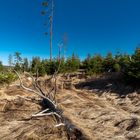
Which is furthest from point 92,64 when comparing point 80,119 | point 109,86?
point 80,119

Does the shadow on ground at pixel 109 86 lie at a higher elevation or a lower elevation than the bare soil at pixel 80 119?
higher

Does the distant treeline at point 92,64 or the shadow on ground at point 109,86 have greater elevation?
the distant treeline at point 92,64

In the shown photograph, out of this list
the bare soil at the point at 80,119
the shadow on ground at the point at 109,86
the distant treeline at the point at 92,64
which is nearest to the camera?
the bare soil at the point at 80,119

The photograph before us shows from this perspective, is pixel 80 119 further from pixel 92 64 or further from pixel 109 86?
pixel 92 64

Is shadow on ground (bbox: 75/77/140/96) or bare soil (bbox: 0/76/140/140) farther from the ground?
shadow on ground (bbox: 75/77/140/96)

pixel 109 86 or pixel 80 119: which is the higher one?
pixel 109 86

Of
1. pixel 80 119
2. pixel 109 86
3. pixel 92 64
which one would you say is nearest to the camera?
pixel 80 119

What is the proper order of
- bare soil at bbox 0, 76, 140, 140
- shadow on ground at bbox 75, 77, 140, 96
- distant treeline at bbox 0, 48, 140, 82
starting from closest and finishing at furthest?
bare soil at bbox 0, 76, 140, 140 → shadow on ground at bbox 75, 77, 140, 96 → distant treeline at bbox 0, 48, 140, 82

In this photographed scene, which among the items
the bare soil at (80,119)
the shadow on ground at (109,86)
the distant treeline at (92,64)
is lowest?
the bare soil at (80,119)

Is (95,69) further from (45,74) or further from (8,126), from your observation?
(8,126)

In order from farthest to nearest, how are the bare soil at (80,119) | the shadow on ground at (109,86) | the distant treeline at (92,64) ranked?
the distant treeline at (92,64) < the shadow on ground at (109,86) < the bare soil at (80,119)

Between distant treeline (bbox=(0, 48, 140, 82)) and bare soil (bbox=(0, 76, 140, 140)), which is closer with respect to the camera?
bare soil (bbox=(0, 76, 140, 140))

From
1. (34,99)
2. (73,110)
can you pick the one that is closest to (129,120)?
(73,110)

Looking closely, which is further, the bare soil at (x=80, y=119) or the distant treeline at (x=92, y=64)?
the distant treeline at (x=92, y=64)
